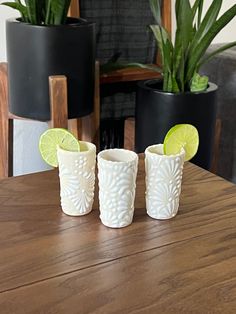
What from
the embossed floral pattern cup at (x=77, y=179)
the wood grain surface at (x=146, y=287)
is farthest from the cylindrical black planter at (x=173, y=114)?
the wood grain surface at (x=146, y=287)

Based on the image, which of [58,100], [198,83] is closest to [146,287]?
[58,100]

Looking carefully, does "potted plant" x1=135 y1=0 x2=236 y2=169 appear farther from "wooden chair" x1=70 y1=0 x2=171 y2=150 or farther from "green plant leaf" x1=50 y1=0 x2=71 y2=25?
"green plant leaf" x1=50 y1=0 x2=71 y2=25

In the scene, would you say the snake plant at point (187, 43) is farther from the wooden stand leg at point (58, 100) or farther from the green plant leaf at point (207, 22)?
the wooden stand leg at point (58, 100)

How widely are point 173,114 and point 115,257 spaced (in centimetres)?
72

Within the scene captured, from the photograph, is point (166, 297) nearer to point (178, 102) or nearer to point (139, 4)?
point (178, 102)

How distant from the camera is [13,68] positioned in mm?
1475

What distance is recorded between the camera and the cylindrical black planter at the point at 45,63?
4.63ft

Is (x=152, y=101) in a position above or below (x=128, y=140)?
above

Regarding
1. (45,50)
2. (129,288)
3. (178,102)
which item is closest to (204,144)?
(178,102)

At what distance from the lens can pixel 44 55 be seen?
1.42 metres

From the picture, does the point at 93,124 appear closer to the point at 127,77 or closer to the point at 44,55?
the point at 127,77

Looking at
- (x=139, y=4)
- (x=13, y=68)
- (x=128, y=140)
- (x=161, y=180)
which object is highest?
(x=139, y=4)

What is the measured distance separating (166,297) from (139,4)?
52.1 inches

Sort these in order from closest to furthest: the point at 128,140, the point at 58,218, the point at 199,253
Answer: the point at 199,253
the point at 58,218
the point at 128,140
